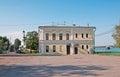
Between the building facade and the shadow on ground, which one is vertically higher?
the building facade

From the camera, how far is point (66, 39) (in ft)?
220

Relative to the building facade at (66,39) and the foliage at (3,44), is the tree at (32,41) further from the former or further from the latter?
the building facade at (66,39)

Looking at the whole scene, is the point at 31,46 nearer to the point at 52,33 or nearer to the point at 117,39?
the point at 52,33

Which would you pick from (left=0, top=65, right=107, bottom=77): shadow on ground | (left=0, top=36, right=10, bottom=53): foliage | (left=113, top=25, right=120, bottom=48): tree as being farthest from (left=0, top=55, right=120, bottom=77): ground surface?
(left=0, top=36, right=10, bottom=53): foliage

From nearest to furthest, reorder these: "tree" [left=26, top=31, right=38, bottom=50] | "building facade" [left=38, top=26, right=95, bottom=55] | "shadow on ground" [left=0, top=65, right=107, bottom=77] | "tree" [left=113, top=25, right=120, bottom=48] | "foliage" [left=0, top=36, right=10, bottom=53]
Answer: "shadow on ground" [left=0, top=65, right=107, bottom=77]
"tree" [left=113, top=25, right=120, bottom=48]
"building facade" [left=38, top=26, right=95, bottom=55]
"tree" [left=26, top=31, right=38, bottom=50]
"foliage" [left=0, top=36, right=10, bottom=53]

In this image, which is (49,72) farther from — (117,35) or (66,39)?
(66,39)

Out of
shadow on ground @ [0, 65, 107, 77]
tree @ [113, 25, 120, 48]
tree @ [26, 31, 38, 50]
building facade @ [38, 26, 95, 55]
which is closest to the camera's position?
shadow on ground @ [0, 65, 107, 77]

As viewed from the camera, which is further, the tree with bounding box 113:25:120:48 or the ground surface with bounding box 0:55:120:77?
the tree with bounding box 113:25:120:48

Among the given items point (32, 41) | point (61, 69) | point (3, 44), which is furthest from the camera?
point (3, 44)

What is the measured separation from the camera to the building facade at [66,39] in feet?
218

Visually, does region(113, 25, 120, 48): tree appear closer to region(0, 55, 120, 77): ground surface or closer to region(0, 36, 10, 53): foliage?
region(0, 55, 120, 77): ground surface

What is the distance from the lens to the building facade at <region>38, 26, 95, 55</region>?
2616 inches

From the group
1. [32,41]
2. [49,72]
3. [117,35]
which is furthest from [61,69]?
[32,41]

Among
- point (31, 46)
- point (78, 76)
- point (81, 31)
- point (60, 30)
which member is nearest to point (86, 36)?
point (81, 31)
